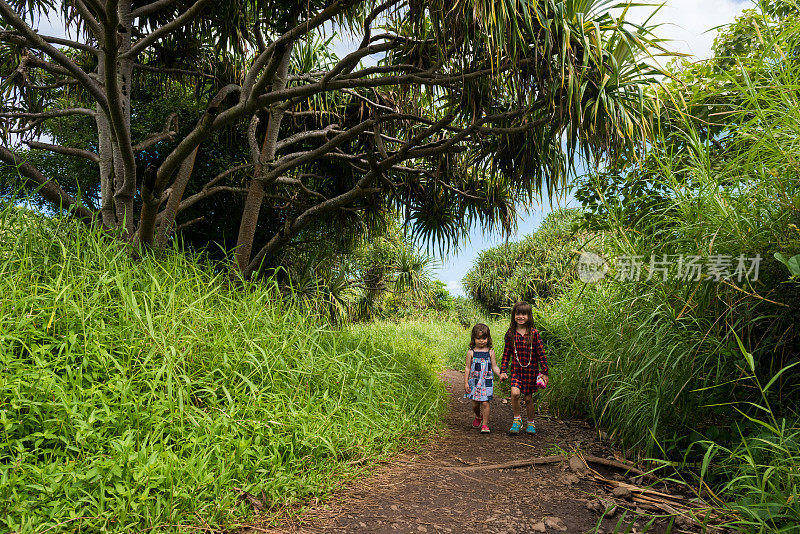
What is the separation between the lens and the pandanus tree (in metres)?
3.76

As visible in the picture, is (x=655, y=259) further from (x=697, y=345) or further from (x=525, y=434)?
(x=525, y=434)

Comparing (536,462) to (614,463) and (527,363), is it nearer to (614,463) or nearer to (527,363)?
(614,463)

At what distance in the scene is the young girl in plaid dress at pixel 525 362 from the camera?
4.06 m

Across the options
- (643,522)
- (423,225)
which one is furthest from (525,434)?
(423,225)

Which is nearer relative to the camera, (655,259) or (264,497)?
(264,497)

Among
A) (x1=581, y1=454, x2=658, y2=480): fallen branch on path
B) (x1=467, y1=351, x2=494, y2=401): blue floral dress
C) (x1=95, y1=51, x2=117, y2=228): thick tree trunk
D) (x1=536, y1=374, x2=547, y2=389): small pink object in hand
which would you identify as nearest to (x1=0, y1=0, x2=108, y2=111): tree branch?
(x1=95, y1=51, x2=117, y2=228): thick tree trunk

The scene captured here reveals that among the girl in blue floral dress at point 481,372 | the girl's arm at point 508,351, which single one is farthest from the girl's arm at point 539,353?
the girl in blue floral dress at point 481,372

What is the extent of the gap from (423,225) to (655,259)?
500 cm

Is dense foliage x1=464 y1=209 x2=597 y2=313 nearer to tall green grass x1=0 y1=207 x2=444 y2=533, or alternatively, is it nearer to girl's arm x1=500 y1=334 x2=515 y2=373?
girl's arm x1=500 y1=334 x2=515 y2=373

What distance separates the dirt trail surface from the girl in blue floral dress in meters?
0.41

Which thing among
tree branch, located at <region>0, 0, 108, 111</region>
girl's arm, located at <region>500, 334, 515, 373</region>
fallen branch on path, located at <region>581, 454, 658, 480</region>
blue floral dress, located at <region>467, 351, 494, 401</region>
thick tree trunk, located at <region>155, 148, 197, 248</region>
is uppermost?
tree branch, located at <region>0, 0, 108, 111</region>

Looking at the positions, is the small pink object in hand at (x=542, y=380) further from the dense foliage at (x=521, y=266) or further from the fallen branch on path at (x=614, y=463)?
the dense foliage at (x=521, y=266)

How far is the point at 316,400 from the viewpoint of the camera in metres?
3.03

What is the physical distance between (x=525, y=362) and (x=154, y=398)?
9.48 ft
